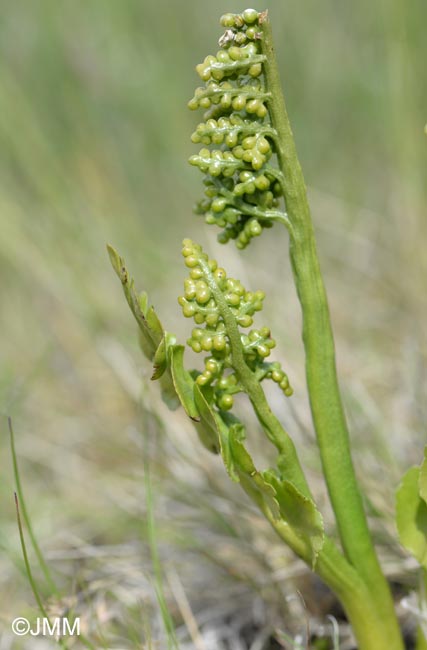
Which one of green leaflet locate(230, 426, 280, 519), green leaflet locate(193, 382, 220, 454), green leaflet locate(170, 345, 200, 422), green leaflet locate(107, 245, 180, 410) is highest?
green leaflet locate(107, 245, 180, 410)

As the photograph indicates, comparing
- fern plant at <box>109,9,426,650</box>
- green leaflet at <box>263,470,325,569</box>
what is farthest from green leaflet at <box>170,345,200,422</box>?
green leaflet at <box>263,470,325,569</box>

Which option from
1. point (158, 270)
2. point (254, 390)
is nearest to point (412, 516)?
point (254, 390)

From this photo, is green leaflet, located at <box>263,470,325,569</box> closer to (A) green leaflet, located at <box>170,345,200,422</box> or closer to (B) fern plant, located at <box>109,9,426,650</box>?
(B) fern plant, located at <box>109,9,426,650</box>

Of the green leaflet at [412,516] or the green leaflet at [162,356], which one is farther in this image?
the green leaflet at [412,516]

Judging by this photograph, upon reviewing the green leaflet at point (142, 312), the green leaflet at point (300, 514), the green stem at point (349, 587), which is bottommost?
the green stem at point (349, 587)

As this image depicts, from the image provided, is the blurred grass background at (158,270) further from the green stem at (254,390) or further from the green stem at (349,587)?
the green stem at (254,390)

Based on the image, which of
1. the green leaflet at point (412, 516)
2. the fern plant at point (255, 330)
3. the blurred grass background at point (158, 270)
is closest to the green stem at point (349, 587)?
the fern plant at point (255, 330)

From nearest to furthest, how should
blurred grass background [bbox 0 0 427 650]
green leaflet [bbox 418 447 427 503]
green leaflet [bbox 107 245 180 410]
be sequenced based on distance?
green leaflet [bbox 107 245 180 410]
green leaflet [bbox 418 447 427 503]
blurred grass background [bbox 0 0 427 650]

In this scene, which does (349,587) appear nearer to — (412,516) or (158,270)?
(412,516)
